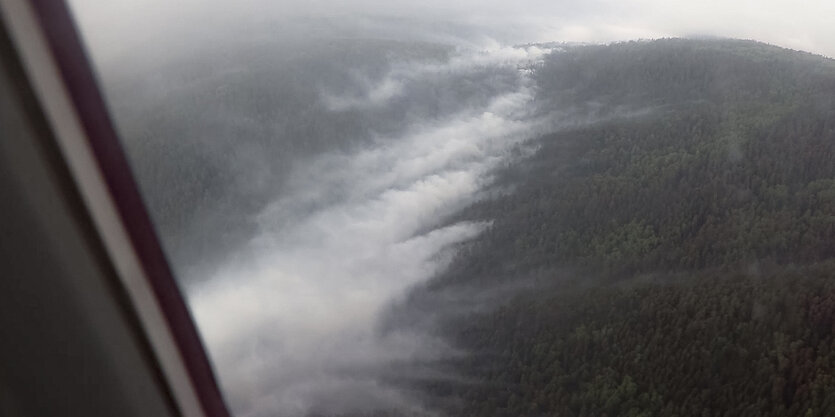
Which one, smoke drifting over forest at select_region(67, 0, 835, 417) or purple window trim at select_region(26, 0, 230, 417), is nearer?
purple window trim at select_region(26, 0, 230, 417)

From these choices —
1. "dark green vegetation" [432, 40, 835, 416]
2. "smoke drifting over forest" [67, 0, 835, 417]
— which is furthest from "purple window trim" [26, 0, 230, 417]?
"dark green vegetation" [432, 40, 835, 416]

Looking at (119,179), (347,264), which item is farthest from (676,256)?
(119,179)

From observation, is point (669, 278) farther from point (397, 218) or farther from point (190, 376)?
point (190, 376)

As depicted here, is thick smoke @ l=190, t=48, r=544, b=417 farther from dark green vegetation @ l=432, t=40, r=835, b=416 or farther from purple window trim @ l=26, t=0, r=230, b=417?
purple window trim @ l=26, t=0, r=230, b=417

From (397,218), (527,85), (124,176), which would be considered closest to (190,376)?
(124,176)

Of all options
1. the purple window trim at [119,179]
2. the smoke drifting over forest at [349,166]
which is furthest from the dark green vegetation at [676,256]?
the purple window trim at [119,179]

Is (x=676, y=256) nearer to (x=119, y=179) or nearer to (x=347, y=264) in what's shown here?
(x=347, y=264)
